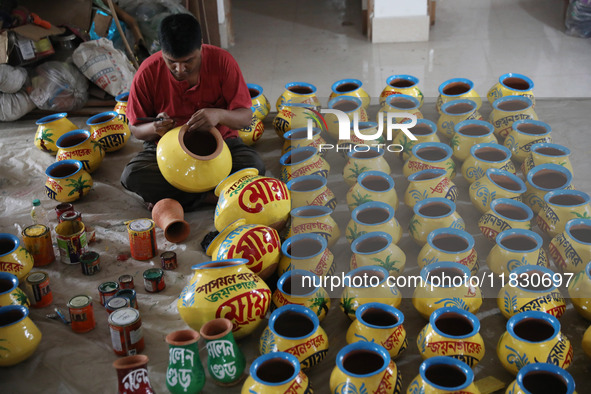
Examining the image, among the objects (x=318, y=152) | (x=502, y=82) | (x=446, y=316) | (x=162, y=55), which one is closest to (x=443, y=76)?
(x=502, y=82)

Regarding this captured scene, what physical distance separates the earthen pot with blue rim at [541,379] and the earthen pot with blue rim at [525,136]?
129 cm

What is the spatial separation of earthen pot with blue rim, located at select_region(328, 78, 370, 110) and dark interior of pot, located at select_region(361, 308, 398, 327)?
1473 mm

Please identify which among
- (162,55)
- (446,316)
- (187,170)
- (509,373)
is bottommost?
(509,373)

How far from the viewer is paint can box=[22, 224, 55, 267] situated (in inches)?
94.1

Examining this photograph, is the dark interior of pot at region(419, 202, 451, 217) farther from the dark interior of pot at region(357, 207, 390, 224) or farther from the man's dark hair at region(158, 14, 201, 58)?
the man's dark hair at region(158, 14, 201, 58)

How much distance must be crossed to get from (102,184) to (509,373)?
6.16 feet

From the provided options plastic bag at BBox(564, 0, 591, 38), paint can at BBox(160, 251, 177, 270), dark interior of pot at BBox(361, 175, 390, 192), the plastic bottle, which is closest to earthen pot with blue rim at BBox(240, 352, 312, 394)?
paint can at BBox(160, 251, 177, 270)

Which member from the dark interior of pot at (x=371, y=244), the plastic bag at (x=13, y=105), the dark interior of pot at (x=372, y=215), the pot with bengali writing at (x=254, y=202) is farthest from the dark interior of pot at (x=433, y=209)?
the plastic bag at (x=13, y=105)

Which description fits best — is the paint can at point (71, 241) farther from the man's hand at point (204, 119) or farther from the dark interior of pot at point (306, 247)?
the dark interior of pot at point (306, 247)

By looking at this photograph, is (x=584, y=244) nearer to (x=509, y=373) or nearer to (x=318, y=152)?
(x=509, y=373)

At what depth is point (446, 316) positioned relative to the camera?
1.90m

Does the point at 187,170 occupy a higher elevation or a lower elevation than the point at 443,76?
higher

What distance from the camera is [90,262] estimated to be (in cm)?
236

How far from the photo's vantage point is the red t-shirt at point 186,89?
2.66 meters
